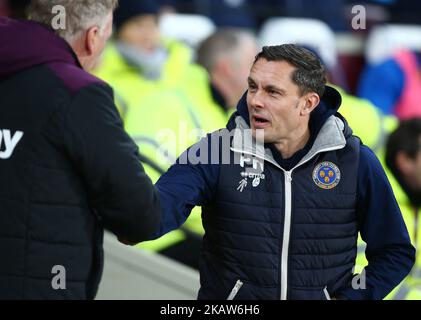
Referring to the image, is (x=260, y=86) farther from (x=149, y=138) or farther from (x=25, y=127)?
(x=149, y=138)

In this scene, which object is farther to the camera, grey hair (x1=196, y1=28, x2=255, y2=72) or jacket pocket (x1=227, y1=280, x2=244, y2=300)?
grey hair (x1=196, y1=28, x2=255, y2=72)

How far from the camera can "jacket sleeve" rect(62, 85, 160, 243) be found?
2.55m

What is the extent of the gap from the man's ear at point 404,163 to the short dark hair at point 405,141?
0.05 feet

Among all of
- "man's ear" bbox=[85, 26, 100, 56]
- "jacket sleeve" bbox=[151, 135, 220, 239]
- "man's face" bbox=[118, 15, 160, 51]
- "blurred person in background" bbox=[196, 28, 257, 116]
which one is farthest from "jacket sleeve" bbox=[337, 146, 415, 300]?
"man's face" bbox=[118, 15, 160, 51]

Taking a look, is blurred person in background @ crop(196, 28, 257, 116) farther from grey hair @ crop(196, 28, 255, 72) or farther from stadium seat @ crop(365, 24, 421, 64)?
stadium seat @ crop(365, 24, 421, 64)

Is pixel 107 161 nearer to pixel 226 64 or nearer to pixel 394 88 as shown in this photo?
pixel 226 64

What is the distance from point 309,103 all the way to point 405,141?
182cm

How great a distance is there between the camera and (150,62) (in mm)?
6137

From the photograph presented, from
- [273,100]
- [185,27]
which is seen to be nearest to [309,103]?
[273,100]

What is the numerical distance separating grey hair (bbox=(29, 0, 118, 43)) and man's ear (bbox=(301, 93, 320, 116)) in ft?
2.35

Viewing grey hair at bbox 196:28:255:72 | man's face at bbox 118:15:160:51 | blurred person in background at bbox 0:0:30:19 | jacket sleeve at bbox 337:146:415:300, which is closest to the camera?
jacket sleeve at bbox 337:146:415:300

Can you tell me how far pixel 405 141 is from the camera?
188 inches

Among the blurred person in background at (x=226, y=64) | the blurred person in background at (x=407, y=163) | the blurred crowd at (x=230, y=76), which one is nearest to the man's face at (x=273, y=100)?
the blurred crowd at (x=230, y=76)
